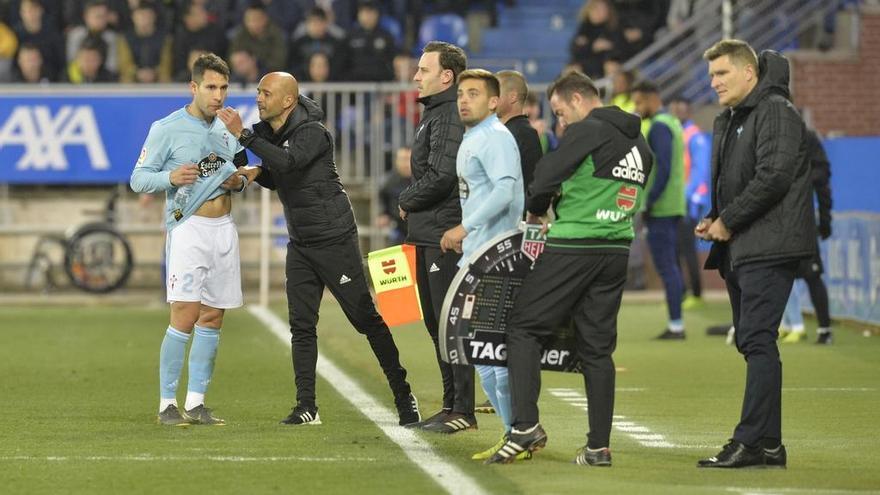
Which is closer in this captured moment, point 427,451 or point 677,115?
point 427,451

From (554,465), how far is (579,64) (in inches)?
618

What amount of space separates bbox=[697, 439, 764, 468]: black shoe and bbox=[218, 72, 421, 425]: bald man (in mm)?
2079

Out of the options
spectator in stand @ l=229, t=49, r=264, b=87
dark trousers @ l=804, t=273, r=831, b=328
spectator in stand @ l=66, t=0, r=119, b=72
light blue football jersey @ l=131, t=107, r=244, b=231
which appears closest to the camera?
light blue football jersey @ l=131, t=107, r=244, b=231

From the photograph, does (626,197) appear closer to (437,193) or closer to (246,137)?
(437,193)

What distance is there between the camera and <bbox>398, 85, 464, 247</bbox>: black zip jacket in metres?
9.61

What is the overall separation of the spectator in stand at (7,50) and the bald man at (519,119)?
1425 centimetres

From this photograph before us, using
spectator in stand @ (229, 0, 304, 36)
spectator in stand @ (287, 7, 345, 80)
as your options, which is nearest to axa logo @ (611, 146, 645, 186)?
spectator in stand @ (287, 7, 345, 80)

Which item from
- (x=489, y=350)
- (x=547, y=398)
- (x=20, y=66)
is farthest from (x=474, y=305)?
(x=20, y=66)

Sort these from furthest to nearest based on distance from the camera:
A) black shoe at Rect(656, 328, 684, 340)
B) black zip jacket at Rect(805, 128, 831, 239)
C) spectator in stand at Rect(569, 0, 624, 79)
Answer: spectator in stand at Rect(569, 0, 624, 79)
black shoe at Rect(656, 328, 684, 340)
black zip jacket at Rect(805, 128, 831, 239)

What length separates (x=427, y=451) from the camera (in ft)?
29.8

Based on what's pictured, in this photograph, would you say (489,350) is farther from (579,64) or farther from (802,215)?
(579,64)

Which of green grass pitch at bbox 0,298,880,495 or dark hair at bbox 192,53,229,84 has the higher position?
dark hair at bbox 192,53,229,84

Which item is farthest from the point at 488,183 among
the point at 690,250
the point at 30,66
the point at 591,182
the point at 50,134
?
the point at 30,66

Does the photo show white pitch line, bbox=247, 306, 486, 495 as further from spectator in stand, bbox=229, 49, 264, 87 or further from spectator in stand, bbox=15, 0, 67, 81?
spectator in stand, bbox=15, 0, 67, 81
